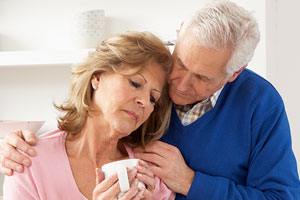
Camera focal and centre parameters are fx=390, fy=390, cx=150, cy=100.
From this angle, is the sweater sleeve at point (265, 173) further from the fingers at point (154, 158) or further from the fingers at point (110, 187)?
the fingers at point (110, 187)

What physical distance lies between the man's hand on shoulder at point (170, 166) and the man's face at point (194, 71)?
0.20 meters

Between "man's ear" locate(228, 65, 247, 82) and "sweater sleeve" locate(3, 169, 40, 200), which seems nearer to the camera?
"sweater sleeve" locate(3, 169, 40, 200)

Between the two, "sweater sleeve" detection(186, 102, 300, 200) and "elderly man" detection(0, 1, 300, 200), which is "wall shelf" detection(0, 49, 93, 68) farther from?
"sweater sleeve" detection(186, 102, 300, 200)

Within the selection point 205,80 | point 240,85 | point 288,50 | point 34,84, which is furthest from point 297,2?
point 34,84

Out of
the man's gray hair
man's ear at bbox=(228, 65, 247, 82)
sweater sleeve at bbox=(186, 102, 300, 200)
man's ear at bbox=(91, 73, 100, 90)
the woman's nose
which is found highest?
the man's gray hair

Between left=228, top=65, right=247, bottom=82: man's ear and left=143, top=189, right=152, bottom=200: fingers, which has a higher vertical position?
left=228, top=65, right=247, bottom=82: man's ear

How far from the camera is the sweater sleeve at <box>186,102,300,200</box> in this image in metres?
1.50

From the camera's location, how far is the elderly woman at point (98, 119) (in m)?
1.32

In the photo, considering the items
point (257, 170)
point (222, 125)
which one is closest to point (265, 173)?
point (257, 170)

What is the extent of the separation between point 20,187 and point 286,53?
1.96 m

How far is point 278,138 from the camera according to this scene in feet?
5.12

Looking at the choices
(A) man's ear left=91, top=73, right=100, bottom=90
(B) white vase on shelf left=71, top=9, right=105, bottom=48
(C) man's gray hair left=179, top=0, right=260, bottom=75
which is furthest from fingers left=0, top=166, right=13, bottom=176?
(B) white vase on shelf left=71, top=9, right=105, bottom=48

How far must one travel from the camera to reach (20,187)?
128cm

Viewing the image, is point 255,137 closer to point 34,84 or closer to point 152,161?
point 152,161
